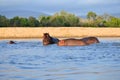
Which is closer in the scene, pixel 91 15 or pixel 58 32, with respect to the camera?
pixel 58 32

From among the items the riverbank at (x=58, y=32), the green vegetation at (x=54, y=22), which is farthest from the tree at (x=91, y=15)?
the riverbank at (x=58, y=32)

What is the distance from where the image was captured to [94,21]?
81562 mm

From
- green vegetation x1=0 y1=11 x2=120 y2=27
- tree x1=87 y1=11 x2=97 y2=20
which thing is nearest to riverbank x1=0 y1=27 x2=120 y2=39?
green vegetation x1=0 y1=11 x2=120 y2=27

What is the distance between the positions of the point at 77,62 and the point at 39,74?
12.5ft

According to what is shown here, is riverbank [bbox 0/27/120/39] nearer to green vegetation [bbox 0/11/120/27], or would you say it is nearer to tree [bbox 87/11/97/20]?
green vegetation [bbox 0/11/120/27]

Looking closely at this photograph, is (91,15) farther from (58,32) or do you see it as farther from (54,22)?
(58,32)

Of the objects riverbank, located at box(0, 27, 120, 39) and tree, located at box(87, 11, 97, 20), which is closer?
riverbank, located at box(0, 27, 120, 39)

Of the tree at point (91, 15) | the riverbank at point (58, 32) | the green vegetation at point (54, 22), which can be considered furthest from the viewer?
the tree at point (91, 15)

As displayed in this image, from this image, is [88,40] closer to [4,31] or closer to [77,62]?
[77,62]

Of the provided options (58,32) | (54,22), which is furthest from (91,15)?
(58,32)

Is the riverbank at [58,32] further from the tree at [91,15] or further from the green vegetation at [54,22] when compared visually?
the tree at [91,15]

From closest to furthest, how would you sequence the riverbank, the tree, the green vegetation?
1. the riverbank
2. the green vegetation
3. the tree

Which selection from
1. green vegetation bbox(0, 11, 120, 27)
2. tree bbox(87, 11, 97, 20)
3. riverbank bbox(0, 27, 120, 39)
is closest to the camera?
riverbank bbox(0, 27, 120, 39)

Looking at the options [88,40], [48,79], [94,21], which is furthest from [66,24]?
[48,79]
